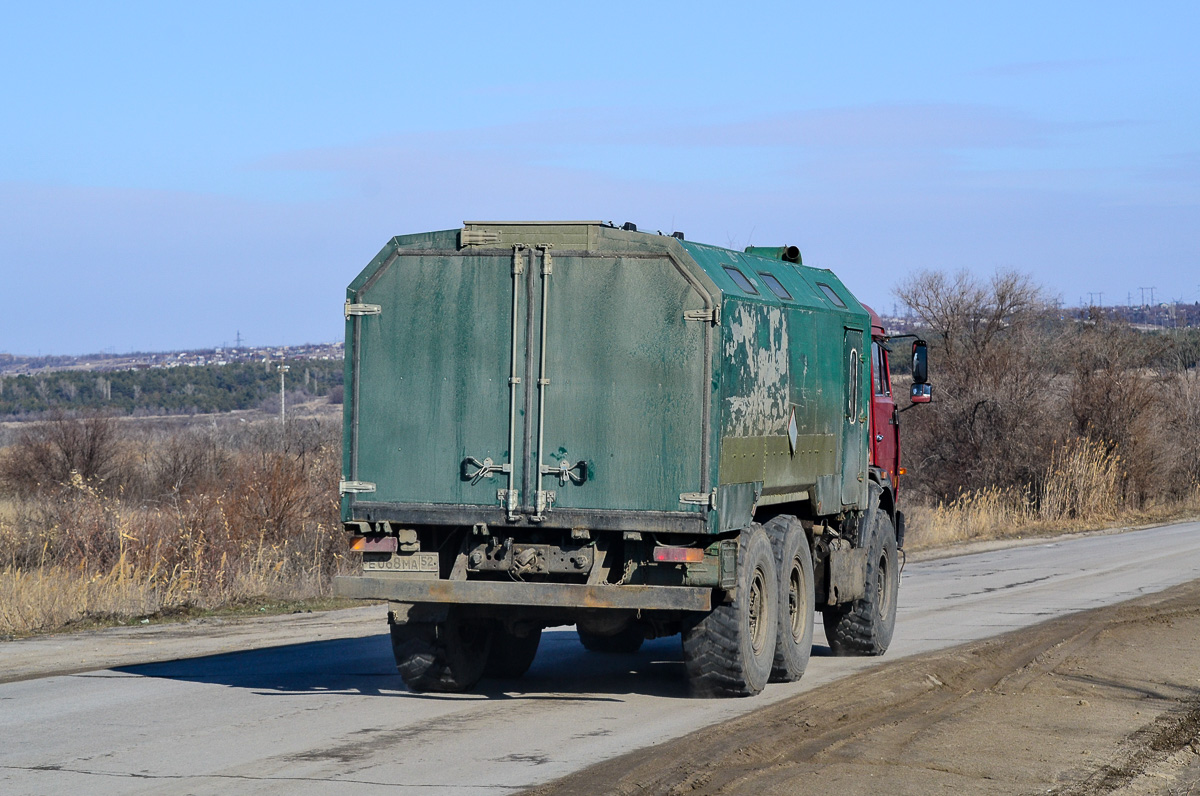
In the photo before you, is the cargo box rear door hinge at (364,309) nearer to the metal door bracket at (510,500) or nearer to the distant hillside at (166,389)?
the metal door bracket at (510,500)

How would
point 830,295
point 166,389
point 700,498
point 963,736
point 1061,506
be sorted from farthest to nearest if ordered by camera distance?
point 166,389 < point 1061,506 < point 830,295 < point 700,498 < point 963,736

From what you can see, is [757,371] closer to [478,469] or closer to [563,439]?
[563,439]

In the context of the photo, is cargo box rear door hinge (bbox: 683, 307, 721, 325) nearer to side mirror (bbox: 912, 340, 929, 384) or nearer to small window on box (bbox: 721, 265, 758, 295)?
small window on box (bbox: 721, 265, 758, 295)

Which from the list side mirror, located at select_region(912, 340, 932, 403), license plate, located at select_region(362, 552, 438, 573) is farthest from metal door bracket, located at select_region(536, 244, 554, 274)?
side mirror, located at select_region(912, 340, 932, 403)

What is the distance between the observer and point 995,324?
44188 millimetres

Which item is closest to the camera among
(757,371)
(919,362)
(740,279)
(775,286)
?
(757,371)

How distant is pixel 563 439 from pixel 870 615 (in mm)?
4536

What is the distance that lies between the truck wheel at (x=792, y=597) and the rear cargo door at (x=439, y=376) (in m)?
2.40

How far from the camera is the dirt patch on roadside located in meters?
7.36

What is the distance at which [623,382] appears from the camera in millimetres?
9477

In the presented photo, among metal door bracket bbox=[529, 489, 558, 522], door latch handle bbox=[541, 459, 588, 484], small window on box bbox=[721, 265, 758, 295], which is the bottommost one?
metal door bracket bbox=[529, 489, 558, 522]

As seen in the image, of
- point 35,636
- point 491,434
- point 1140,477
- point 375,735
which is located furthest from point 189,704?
point 1140,477

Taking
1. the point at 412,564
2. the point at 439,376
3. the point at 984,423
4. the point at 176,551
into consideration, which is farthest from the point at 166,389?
the point at 439,376

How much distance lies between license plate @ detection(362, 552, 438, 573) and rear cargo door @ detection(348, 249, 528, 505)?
432 mm
